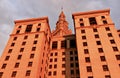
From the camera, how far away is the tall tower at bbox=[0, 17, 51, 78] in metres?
41.2

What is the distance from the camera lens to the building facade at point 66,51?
3956 cm

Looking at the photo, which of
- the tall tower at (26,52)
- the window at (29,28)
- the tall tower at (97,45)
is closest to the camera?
the tall tower at (97,45)

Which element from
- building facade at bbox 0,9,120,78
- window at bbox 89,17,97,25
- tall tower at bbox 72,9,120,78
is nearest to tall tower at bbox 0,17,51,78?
building facade at bbox 0,9,120,78

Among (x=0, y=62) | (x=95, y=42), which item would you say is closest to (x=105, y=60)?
(x=95, y=42)

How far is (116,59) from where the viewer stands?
129 feet

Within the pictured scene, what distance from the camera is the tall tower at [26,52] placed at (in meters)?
41.2

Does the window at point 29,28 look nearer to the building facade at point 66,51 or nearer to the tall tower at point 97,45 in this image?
the building facade at point 66,51

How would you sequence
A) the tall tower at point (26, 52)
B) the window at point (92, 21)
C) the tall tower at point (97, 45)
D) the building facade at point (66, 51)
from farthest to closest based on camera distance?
the window at point (92, 21), the tall tower at point (26, 52), the building facade at point (66, 51), the tall tower at point (97, 45)

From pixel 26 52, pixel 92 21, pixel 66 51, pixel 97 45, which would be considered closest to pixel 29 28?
pixel 26 52

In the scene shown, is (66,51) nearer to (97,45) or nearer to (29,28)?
(97,45)

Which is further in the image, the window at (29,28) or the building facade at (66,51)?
the window at (29,28)

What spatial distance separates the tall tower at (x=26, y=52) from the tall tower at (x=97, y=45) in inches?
453

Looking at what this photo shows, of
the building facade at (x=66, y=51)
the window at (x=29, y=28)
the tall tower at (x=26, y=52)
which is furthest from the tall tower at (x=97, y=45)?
the window at (x=29, y=28)

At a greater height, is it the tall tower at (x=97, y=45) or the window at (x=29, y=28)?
the window at (x=29, y=28)
